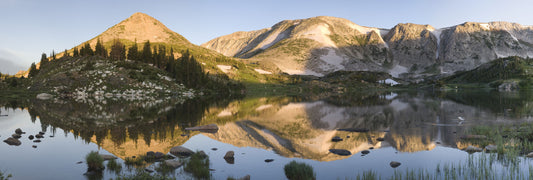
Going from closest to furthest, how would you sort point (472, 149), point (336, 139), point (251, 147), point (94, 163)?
point (94, 163) < point (472, 149) < point (251, 147) < point (336, 139)

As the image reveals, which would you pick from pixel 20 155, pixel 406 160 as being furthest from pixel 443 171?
pixel 20 155

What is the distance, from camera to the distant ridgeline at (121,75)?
393ft

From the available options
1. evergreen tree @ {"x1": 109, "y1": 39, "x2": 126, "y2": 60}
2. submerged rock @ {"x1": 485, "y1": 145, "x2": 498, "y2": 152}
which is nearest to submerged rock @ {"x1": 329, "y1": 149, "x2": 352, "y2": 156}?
submerged rock @ {"x1": 485, "y1": 145, "x2": 498, "y2": 152}

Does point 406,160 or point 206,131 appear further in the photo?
point 206,131

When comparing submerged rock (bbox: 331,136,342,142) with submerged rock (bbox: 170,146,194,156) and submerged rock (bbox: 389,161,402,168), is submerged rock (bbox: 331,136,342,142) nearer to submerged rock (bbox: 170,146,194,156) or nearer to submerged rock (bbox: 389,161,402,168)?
submerged rock (bbox: 389,161,402,168)

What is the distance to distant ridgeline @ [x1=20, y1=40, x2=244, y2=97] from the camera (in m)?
120

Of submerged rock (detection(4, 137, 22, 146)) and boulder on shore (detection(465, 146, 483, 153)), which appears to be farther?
submerged rock (detection(4, 137, 22, 146))

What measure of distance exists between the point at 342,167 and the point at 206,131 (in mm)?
17578

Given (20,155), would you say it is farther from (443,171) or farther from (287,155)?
(443,171)

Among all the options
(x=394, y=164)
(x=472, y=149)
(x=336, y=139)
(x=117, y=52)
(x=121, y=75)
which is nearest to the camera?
(x=394, y=164)

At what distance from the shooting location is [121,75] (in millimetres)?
126438

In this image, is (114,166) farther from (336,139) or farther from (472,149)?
(472,149)

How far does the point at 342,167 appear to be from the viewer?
57.0ft

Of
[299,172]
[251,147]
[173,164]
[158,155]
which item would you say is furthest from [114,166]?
[299,172]
